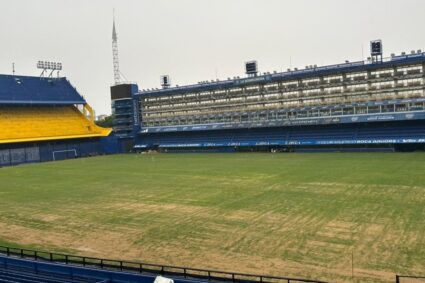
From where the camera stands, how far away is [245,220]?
78.1 feet

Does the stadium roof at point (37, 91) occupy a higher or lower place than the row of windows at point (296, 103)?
higher

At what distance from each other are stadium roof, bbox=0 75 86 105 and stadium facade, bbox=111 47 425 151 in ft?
30.4

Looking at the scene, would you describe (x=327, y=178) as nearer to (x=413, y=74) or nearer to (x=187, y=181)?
(x=187, y=181)

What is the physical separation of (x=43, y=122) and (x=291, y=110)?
45.3 m

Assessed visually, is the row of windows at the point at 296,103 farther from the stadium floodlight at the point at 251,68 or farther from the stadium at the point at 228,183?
the stadium floodlight at the point at 251,68

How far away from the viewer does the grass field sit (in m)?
17.2

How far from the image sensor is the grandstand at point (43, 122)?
73.2m

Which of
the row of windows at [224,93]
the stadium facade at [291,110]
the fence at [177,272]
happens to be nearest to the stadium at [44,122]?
the stadium facade at [291,110]

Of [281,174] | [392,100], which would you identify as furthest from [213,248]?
[392,100]

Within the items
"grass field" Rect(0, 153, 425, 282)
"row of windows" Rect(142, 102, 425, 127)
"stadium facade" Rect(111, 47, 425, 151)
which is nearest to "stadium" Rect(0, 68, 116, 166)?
"stadium facade" Rect(111, 47, 425, 151)

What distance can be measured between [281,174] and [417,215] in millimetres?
19273

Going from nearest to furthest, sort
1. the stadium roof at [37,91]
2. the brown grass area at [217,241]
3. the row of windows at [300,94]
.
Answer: the brown grass area at [217,241] → the row of windows at [300,94] → the stadium roof at [37,91]

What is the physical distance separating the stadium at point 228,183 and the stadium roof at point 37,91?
0.32 metres

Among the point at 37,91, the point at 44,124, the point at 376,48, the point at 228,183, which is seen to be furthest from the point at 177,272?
the point at 37,91
